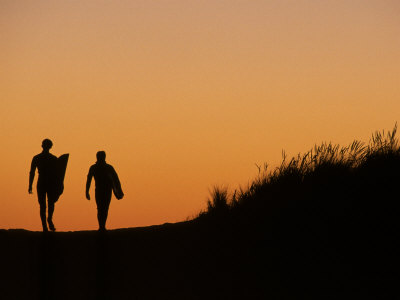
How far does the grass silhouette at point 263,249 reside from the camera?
12477 mm

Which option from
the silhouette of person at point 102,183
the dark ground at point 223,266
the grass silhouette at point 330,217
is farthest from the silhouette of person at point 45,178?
the grass silhouette at point 330,217

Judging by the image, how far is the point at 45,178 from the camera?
54.4 ft

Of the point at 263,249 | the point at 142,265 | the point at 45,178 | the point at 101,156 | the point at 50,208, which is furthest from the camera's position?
the point at 50,208

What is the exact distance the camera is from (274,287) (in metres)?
12.3

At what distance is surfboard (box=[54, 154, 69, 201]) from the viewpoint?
16.8m

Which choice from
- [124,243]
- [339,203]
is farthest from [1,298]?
[339,203]

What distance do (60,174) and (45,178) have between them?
→ 1.27 feet

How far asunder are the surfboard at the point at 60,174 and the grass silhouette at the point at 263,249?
126 cm

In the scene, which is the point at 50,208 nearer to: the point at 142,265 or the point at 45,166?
the point at 45,166

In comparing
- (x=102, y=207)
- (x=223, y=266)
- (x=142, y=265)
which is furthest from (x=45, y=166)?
(x=223, y=266)

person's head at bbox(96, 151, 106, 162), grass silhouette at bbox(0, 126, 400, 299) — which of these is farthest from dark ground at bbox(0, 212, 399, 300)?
person's head at bbox(96, 151, 106, 162)

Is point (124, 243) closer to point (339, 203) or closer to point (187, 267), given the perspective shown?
point (187, 267)

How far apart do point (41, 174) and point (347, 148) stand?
22.0ft

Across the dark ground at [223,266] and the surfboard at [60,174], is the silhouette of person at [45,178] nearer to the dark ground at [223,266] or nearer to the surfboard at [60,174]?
the surfboard at [60,174]
